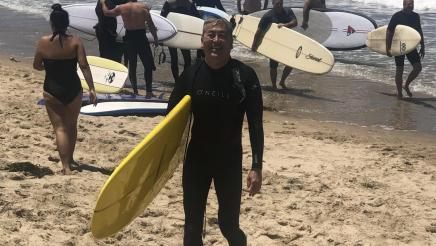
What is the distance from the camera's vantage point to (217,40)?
11.7 ft

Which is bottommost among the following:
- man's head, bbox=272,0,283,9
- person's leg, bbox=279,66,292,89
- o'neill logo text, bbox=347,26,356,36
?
person's leg, bbox=279,66,292,89

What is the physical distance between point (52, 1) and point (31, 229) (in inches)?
694

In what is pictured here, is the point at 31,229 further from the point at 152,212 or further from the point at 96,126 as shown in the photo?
the point at 96,126

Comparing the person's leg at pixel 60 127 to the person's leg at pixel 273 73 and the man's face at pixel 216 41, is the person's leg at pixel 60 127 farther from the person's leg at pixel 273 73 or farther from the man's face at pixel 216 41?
the person's leg at pixel 273 73

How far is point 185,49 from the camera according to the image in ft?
35.7

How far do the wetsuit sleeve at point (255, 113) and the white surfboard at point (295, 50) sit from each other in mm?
6853

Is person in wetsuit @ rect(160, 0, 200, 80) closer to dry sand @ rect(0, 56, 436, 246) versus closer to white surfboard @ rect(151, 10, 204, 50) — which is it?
white surfboard @ rect(151, 10, 204, 50)

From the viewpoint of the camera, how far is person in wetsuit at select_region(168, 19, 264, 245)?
3.64 meters

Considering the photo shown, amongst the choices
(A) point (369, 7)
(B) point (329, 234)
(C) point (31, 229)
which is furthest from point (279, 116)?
(A) point (369, 7)

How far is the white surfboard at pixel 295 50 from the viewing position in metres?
10.5

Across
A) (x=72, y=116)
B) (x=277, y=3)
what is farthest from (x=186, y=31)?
(x=72, y=116)

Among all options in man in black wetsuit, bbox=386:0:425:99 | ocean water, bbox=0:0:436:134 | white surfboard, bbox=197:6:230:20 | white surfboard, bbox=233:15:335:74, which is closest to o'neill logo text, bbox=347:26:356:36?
ocean water, bbox=0:0:436:134

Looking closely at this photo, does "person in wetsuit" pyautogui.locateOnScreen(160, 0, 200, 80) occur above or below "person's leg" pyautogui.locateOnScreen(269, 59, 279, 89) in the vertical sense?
above

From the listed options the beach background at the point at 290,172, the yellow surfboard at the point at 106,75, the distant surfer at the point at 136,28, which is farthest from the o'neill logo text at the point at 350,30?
the yellow surfboard at the point at 106,75
